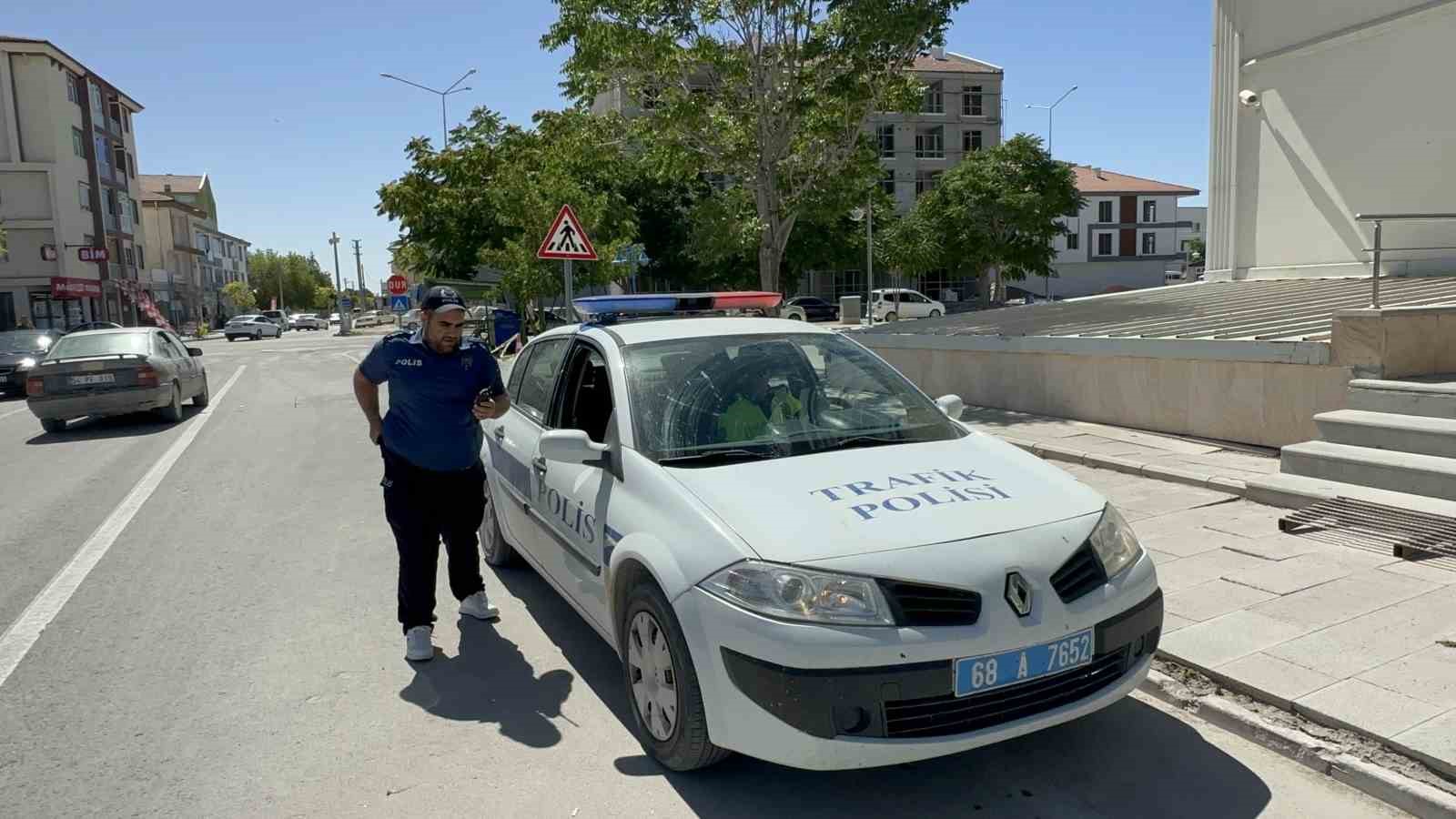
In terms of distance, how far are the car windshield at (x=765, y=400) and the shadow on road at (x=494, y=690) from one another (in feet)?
3.84

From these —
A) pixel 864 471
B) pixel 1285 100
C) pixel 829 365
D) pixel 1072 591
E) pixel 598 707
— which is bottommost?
pixel 598 707

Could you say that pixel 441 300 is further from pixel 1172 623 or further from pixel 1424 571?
pixel 1424 571

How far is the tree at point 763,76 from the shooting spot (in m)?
14.4

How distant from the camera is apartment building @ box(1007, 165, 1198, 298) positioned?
7756 centimetres

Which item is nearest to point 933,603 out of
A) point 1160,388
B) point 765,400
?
point 765,400

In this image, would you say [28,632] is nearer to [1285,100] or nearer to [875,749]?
[875,749]

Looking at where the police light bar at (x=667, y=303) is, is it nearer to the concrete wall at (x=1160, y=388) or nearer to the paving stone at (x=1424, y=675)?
the paving stone at (x=1424, y=675)

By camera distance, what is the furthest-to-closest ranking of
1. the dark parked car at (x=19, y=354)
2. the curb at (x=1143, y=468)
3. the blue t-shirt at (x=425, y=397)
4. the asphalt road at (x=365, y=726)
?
the dark parked car at (x=19, y=354), the curb at (x=1143, y=468), the blue t-shirt at (x=425, y=397), the asphalt road at (x=365, y=726)

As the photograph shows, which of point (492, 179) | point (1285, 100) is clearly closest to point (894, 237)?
point (492, 179)

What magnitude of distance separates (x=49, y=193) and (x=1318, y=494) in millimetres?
59660

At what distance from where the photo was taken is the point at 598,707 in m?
4.02

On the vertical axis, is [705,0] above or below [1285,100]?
above

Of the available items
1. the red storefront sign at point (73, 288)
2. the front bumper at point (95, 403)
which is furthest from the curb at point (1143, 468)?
the red storefront sign at point (73, 288)

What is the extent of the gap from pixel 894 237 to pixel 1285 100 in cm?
3427
